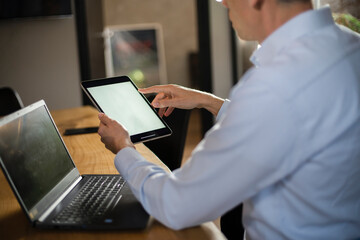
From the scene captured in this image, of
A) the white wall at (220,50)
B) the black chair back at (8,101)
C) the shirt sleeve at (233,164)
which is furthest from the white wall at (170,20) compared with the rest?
the shirt sleeve at (233,164)

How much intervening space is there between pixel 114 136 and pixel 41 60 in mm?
3898

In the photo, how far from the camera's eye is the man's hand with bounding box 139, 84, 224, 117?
1.50m

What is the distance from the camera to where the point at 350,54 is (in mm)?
873

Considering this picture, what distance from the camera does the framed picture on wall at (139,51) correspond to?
7.19 metres

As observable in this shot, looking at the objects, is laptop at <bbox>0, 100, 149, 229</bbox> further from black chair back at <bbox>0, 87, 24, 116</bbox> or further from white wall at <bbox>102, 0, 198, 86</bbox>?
white wall at <bbox>102, 0, 198, 86</bbox>

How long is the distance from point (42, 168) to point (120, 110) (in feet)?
1.37

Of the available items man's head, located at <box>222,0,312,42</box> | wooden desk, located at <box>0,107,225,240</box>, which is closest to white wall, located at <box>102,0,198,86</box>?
wooden desk, located at <box>0,107,225,240</box>

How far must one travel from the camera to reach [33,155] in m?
1.01

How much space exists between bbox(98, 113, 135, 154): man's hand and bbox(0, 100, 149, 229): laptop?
0.42 feet

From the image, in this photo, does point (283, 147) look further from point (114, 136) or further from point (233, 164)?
point (114, 136)

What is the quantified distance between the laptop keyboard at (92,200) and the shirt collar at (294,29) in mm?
509

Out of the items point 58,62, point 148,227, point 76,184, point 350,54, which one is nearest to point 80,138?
point 76,184

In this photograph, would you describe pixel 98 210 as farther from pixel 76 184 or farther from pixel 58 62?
pixel 58 62

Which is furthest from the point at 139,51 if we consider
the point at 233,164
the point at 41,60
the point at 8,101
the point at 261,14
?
the point at 233,164
